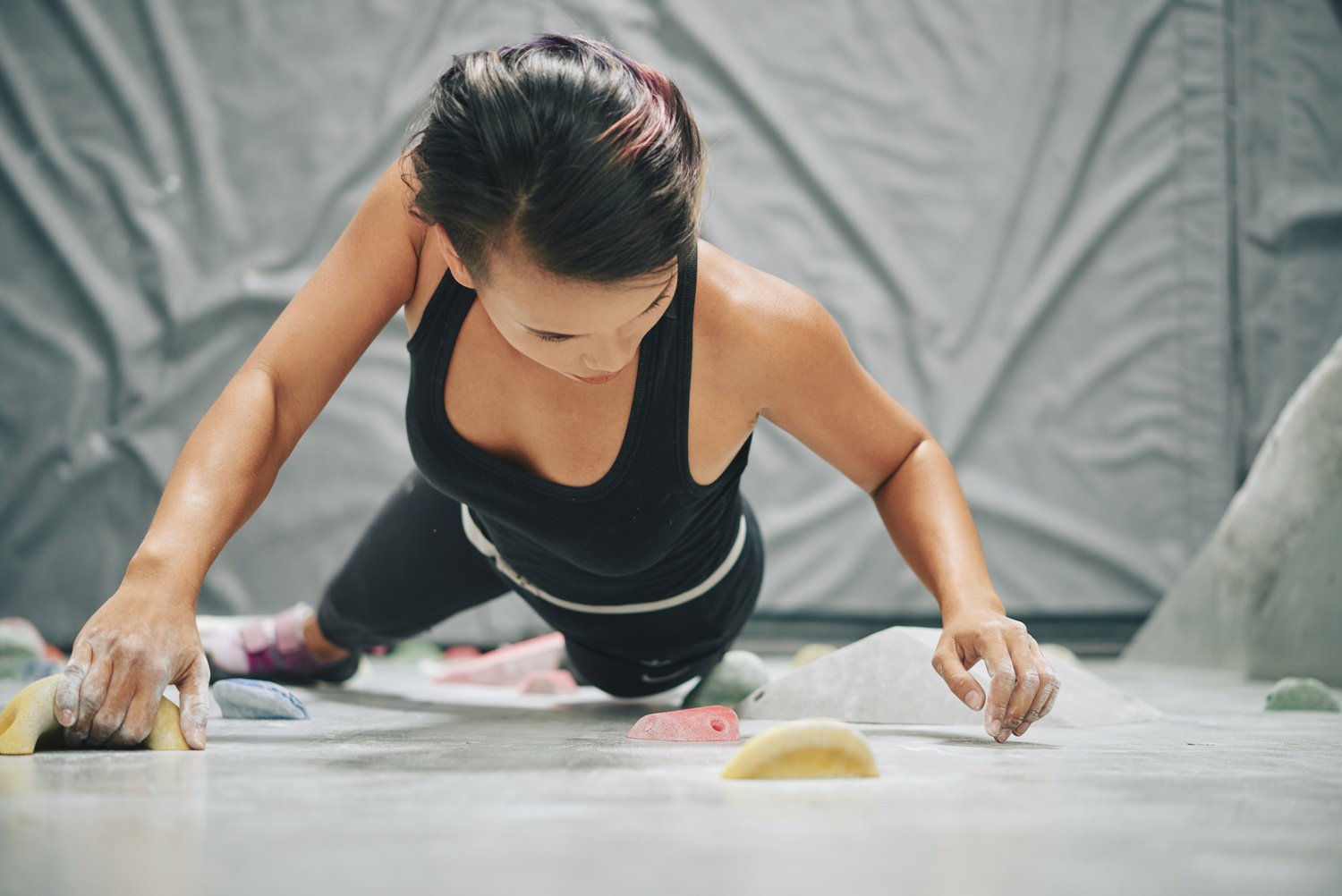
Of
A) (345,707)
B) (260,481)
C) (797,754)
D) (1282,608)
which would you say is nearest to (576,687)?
(345,707)

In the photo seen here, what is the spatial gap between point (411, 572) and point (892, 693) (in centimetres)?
68

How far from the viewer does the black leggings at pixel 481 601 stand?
1.55m

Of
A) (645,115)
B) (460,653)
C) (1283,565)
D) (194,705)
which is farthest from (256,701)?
(1283,565)

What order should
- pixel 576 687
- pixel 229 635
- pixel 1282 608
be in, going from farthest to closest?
pixel 1282 608, pixel 576 687, pixel 229 635

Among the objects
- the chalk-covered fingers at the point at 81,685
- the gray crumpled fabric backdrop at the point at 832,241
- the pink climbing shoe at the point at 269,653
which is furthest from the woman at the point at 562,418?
the gray crumpled fabric backdrop at the point at 832,241

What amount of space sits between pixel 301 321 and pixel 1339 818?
3.25ft

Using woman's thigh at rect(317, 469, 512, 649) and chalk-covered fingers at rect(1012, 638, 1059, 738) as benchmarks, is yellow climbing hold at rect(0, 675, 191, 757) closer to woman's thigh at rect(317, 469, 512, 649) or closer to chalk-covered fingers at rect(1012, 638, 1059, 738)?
woman's thigh at rect(317, 469, 512, 649)

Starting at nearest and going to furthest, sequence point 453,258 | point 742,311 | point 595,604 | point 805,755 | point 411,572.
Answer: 1. point 805,755
2. point 453,258
3. point 742,311
4. point 595,604
5. point 411,572

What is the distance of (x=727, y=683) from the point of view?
63.4 inches

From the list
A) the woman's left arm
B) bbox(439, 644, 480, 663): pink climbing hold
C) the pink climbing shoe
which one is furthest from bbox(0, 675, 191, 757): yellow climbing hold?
bbox(439, 644, 480, 663): pink climbing hold

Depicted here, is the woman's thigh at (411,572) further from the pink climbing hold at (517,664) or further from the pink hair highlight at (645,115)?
the pink hair highlight at (645,115)

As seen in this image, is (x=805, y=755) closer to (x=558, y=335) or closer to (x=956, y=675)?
(x=956, y=675)

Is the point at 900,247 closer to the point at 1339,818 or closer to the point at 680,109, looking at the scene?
the point at 680,109

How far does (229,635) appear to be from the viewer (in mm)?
1854
